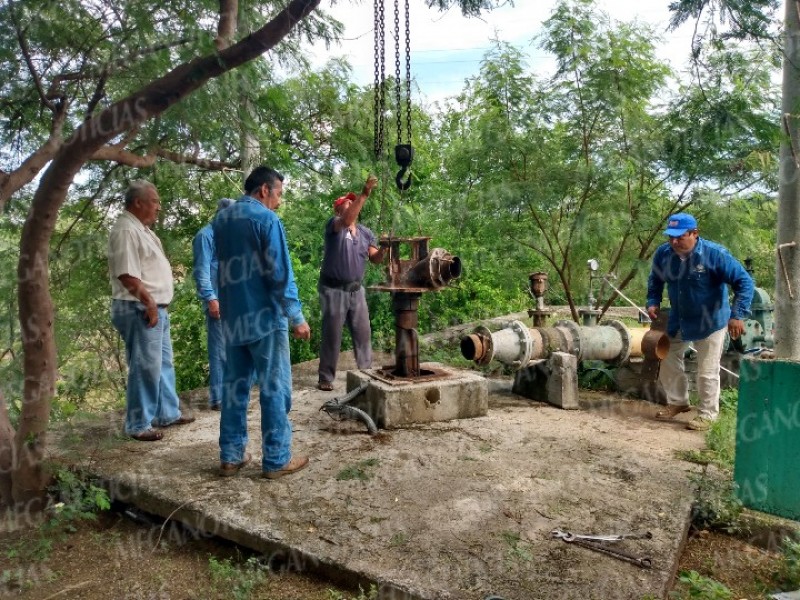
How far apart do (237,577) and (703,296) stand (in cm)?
428

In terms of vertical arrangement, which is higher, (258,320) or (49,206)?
(49,206)

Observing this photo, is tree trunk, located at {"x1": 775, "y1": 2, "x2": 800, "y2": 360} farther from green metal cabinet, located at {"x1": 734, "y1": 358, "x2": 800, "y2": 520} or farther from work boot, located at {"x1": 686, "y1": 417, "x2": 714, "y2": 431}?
work boot, located at {"x1": 686, "y1": 417, "x2": 714, "y2": 431}

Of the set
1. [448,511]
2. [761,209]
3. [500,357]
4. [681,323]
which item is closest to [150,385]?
[448,511]

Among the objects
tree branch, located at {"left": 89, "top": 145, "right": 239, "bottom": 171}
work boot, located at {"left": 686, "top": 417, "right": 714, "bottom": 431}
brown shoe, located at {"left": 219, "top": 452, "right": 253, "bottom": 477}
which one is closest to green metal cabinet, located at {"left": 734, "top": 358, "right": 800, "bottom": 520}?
work boot, located at {"left": 686, "top": 417, "right": 714, "bottom": 431}

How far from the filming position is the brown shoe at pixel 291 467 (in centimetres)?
395

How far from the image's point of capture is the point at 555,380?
6043 mm

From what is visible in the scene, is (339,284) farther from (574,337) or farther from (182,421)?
(574,337)

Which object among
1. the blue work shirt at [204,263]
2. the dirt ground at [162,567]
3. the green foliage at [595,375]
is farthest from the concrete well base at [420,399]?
the green foliage at [595,375]

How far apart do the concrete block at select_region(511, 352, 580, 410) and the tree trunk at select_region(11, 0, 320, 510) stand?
385 centimetres

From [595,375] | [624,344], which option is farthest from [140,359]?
[595,375]

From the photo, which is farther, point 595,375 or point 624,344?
point 595,375

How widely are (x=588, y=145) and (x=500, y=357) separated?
3060 millimetres

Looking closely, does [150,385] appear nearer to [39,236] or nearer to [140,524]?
[140,524]

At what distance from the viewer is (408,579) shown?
2.81m
